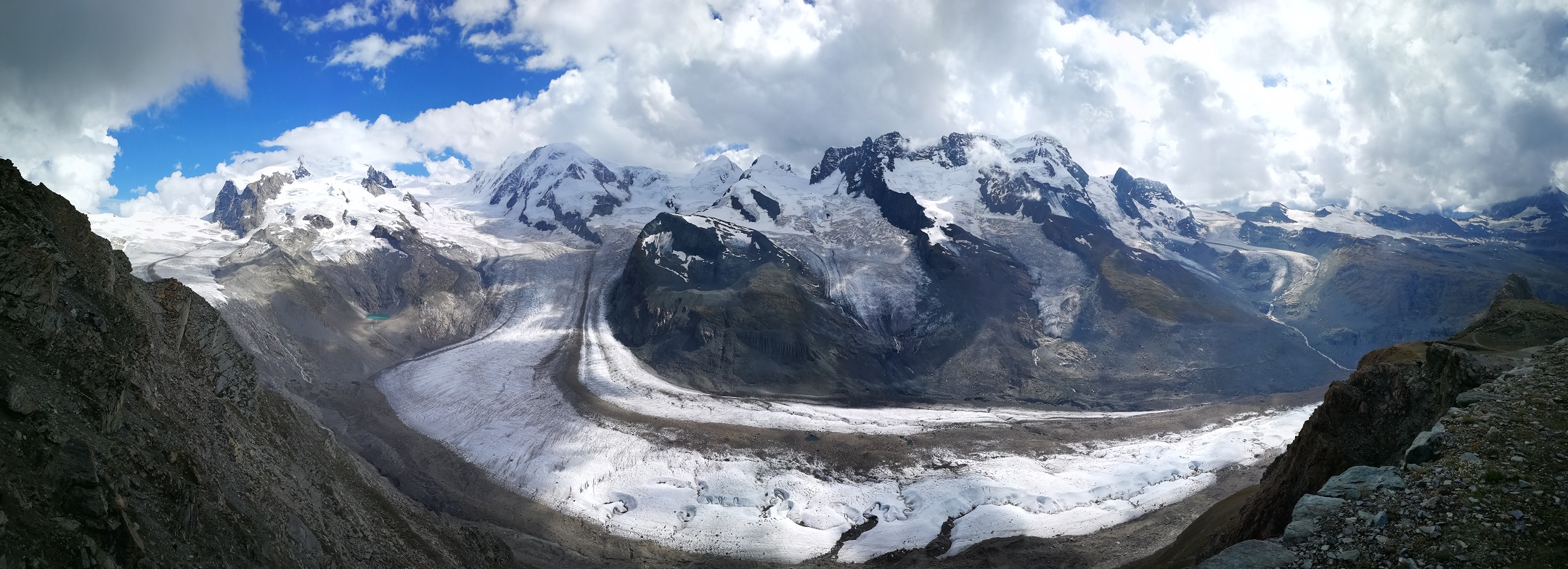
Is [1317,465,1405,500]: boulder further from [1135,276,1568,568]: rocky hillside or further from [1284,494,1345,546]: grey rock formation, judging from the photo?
[1135,276,1568,568]: rocky hillside

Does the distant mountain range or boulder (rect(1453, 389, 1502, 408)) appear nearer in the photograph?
boulder (rect(1453, 389, 1502, 408))

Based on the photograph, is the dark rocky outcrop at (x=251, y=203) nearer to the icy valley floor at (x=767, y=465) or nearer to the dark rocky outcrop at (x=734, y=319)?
the dark rocky outcrop at (x=734, y=319)

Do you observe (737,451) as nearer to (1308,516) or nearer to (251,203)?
(1308,516)

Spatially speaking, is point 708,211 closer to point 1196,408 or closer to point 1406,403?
point 1196,408

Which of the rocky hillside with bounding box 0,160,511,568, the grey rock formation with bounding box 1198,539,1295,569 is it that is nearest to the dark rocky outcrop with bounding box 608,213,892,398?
the rocky hillside with bounding box 0,160,511,568

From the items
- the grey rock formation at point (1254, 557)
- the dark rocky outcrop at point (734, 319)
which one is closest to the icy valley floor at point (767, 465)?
the dark rocky outcrop at point (734, 319)

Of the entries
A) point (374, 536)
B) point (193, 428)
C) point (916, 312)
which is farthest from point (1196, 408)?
point (193, 428)
